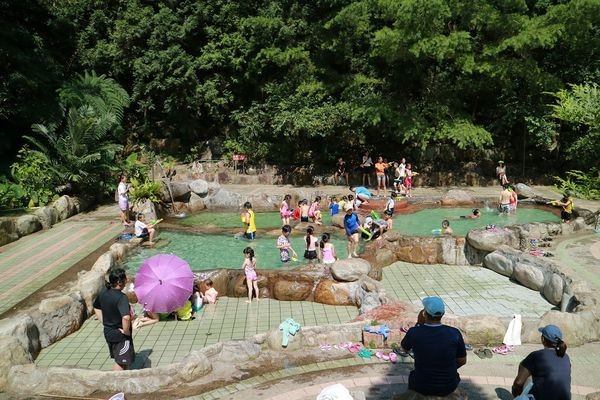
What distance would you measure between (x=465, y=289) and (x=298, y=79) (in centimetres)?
1745

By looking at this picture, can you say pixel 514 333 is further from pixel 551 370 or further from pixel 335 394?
pixel 335 394

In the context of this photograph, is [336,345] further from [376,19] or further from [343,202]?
[376,19]

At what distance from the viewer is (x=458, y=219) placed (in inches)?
714

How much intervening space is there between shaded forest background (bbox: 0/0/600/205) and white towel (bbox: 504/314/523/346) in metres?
15.1

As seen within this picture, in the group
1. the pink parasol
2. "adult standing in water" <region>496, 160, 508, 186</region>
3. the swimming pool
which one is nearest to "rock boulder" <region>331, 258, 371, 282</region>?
the pink parasol

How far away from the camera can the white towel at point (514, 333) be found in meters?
8.08

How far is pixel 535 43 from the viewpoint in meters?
21.5

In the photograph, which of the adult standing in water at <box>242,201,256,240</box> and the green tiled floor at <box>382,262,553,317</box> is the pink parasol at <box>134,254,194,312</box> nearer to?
the green tiled floor at <box>382,262,553,317</box>

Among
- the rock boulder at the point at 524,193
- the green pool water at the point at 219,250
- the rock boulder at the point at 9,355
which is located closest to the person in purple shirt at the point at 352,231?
the green pool water at the point at 219,250

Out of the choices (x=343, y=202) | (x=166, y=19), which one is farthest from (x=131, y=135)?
(x=343, y=202)

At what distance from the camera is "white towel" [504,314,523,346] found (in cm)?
808

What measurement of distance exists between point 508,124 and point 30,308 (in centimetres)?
2232

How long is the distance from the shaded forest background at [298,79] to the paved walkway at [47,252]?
9.82 ft

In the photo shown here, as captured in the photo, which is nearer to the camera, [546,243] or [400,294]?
[400,294]
